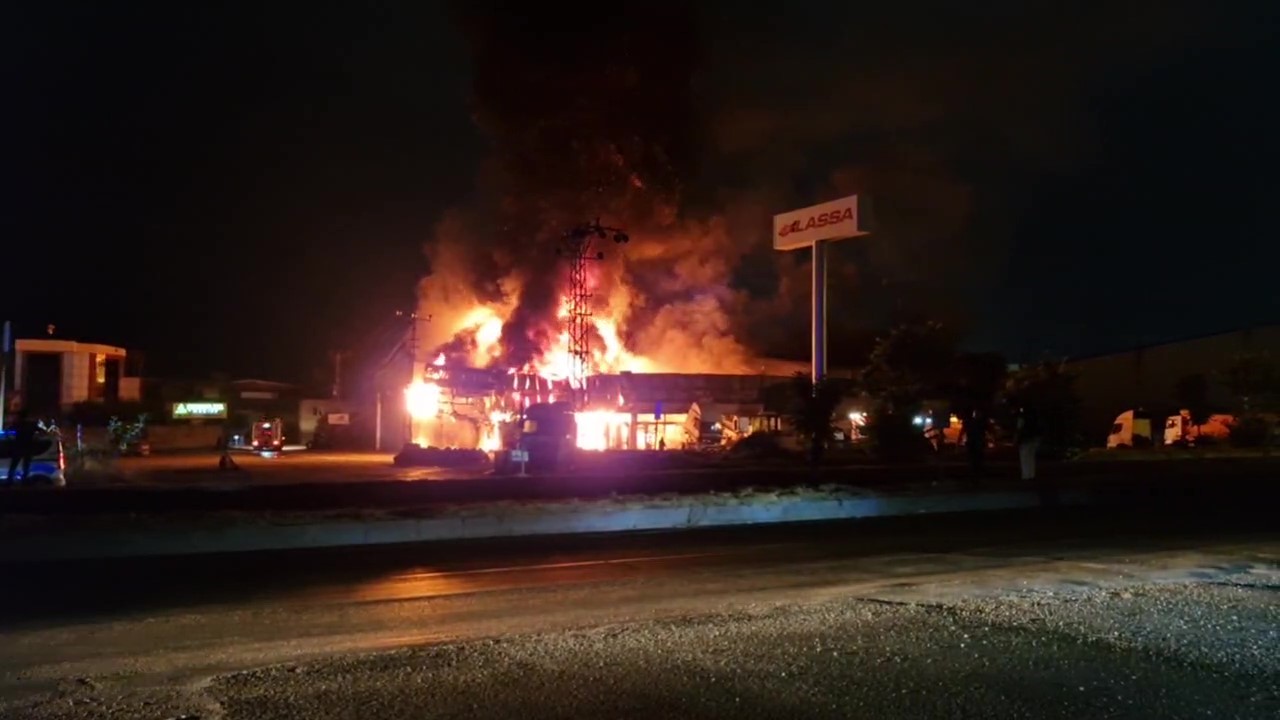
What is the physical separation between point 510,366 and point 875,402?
30.8 metres

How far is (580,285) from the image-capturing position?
196ft

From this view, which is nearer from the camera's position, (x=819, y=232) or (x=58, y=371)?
(x=819, y=232)

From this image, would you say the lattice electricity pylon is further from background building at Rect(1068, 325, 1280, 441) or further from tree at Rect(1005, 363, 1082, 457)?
tree at Rect(1005, 363, 1082, 457)

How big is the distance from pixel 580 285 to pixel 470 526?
44.0 m

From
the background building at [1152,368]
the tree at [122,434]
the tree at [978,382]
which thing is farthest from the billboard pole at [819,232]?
the tree at [122,434]

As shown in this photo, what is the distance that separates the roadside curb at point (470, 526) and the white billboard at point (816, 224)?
33.1 m

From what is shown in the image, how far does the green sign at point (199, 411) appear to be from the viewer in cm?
7150

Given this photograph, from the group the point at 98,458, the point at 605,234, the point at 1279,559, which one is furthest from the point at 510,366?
the point at 1279,559

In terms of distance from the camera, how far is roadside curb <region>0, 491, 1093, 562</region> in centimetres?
1373

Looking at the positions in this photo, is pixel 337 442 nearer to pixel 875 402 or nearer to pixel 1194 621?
pixel 875 402

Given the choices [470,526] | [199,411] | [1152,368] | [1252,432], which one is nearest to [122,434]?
[199,411]

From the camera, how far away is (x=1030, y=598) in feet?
32.2

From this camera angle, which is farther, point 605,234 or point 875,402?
point 605,234

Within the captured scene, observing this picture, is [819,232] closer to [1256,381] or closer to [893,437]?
[1256,381]
